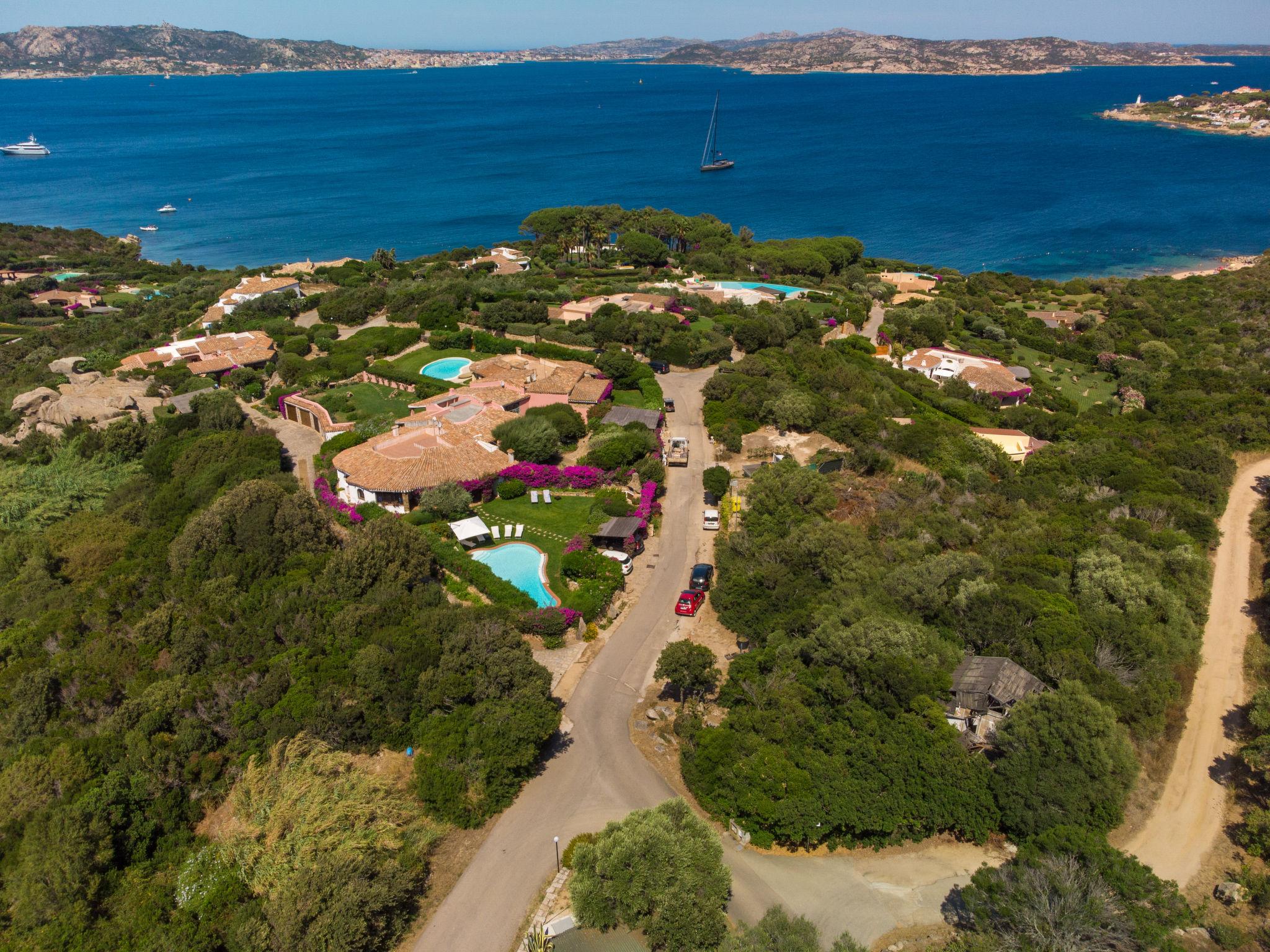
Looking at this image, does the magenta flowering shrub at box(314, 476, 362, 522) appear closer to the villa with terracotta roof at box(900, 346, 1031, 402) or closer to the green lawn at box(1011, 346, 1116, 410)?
the villa with terracotta roof at box(900, 346, 1031, 402)

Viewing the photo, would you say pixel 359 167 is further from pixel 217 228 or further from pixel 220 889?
pixel 220 889

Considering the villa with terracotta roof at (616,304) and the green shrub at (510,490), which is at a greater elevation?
the villa with terracotta roof at (616,304)

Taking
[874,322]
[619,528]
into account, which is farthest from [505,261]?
[619,528]

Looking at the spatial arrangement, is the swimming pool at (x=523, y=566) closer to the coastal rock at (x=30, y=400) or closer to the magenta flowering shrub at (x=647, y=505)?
the magenta flowering shrub at (x=647, y=505)

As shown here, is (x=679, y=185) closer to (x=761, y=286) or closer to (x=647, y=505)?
(x=761, y=286)

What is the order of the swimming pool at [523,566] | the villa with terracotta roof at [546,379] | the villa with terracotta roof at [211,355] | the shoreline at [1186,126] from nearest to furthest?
the swimming pool at [523,566] → the villa with terracotta roof at [546,379] → the villa with terracotta roof at [211,355] → the shoreline at [1186,126]

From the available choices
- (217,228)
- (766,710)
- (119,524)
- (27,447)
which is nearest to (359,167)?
(217,228)

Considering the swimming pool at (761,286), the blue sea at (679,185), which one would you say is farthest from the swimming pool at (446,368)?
the blue sea at (679,185)
